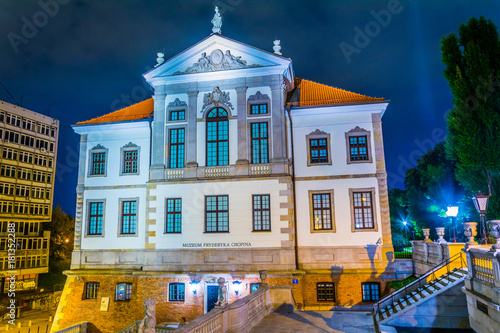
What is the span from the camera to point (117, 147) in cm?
2734

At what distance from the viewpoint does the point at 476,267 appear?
43.5 ft

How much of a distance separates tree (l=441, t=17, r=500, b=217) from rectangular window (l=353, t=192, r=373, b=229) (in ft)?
22.9

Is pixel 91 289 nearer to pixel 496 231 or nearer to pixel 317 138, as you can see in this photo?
pixel 317 138

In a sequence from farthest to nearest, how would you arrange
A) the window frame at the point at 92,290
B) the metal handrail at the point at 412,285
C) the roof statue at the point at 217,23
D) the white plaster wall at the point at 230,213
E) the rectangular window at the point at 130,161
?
the rectangular window at the point at 130,161 → the roof statue at the point at 217,23 → the window frame at the point at 92,290 → the white plaster wall at the point at 230,213 → the metal handrail at the point at 412,285

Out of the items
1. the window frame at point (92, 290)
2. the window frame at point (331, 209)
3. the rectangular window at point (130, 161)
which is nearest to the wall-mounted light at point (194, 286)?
the window frame at point (92, 290)

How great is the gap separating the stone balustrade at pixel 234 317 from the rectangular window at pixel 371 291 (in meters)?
8.12

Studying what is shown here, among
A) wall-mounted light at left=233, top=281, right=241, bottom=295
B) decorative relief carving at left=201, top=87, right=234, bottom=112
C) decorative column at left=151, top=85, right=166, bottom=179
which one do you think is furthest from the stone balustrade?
decorative relief carving at left=201, top=87, right=234, bottom=112

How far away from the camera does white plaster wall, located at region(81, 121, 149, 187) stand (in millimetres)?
26672

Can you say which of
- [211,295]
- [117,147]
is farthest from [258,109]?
[211,295]

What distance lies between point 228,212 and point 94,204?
10.1 m

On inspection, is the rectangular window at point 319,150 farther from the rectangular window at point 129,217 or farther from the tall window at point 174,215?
the rectangular window at point 129,217

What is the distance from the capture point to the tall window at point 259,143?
24453 mm

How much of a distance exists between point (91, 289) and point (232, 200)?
11252 millimetres

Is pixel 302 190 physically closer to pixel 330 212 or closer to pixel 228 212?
pixel 330 212
